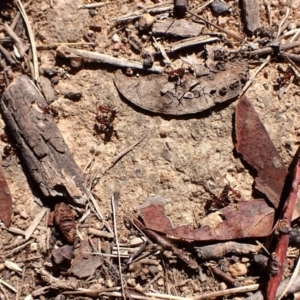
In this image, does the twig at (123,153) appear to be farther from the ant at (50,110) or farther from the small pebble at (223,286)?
the small pebble at (223,286)

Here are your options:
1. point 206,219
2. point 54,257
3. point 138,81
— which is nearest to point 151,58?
point 138,81

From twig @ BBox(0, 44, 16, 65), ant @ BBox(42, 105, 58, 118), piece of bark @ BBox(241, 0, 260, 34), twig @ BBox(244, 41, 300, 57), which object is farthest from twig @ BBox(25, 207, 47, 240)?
piece of bark @ BBox(241, 0, 260, 34)

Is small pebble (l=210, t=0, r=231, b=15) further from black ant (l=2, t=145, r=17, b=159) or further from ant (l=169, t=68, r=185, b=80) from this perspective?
black ant (l=2, t=145, r=17, b=159)

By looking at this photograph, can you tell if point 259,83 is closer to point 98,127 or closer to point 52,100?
point 98,127

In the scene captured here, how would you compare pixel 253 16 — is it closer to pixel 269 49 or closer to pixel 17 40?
pixel 269 49

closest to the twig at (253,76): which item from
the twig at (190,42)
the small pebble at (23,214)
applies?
the twig at (190,42)
